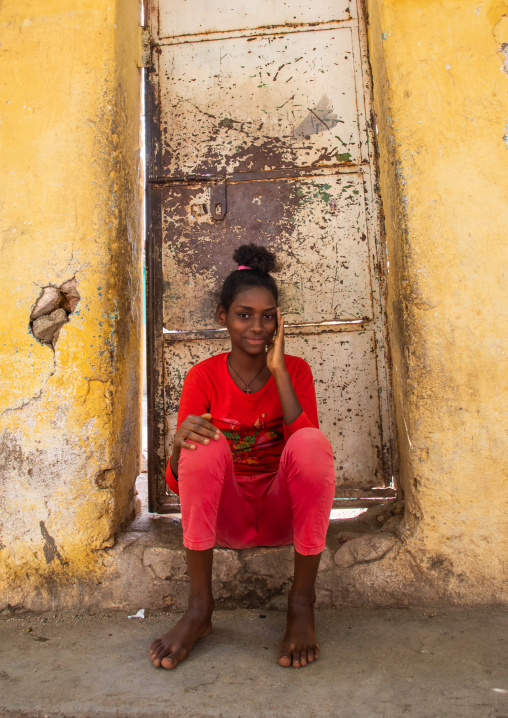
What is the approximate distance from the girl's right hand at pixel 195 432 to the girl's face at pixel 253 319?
415 millimetres

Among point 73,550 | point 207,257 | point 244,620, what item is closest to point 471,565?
point 244,620

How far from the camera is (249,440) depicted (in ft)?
6.79

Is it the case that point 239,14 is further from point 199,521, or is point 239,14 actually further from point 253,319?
point 199,521

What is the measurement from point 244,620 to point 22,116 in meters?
2.23

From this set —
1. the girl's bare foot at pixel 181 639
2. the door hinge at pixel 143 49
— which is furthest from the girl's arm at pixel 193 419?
the door hinge at pixel 143 49

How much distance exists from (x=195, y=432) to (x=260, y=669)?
0.75 meters

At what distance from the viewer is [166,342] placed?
8.36 ft

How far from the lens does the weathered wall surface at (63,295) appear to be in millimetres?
2025

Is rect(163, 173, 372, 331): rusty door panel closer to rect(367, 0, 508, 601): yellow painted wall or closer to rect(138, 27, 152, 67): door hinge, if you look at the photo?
rect(367, 0, 508, 601): yellow painted wall

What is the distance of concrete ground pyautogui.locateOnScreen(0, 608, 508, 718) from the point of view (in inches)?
55.2

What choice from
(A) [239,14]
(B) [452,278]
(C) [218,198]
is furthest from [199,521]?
(A) [239,14]

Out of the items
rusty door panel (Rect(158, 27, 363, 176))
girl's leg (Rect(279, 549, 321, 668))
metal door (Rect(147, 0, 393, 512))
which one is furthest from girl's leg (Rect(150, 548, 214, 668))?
rusty door panel (Rect(158, 27, 363, 176))

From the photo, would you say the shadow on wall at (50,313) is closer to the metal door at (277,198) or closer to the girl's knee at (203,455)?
the metal door at (277,198)

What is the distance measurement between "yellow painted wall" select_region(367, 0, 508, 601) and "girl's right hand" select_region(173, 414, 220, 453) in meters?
0.83
